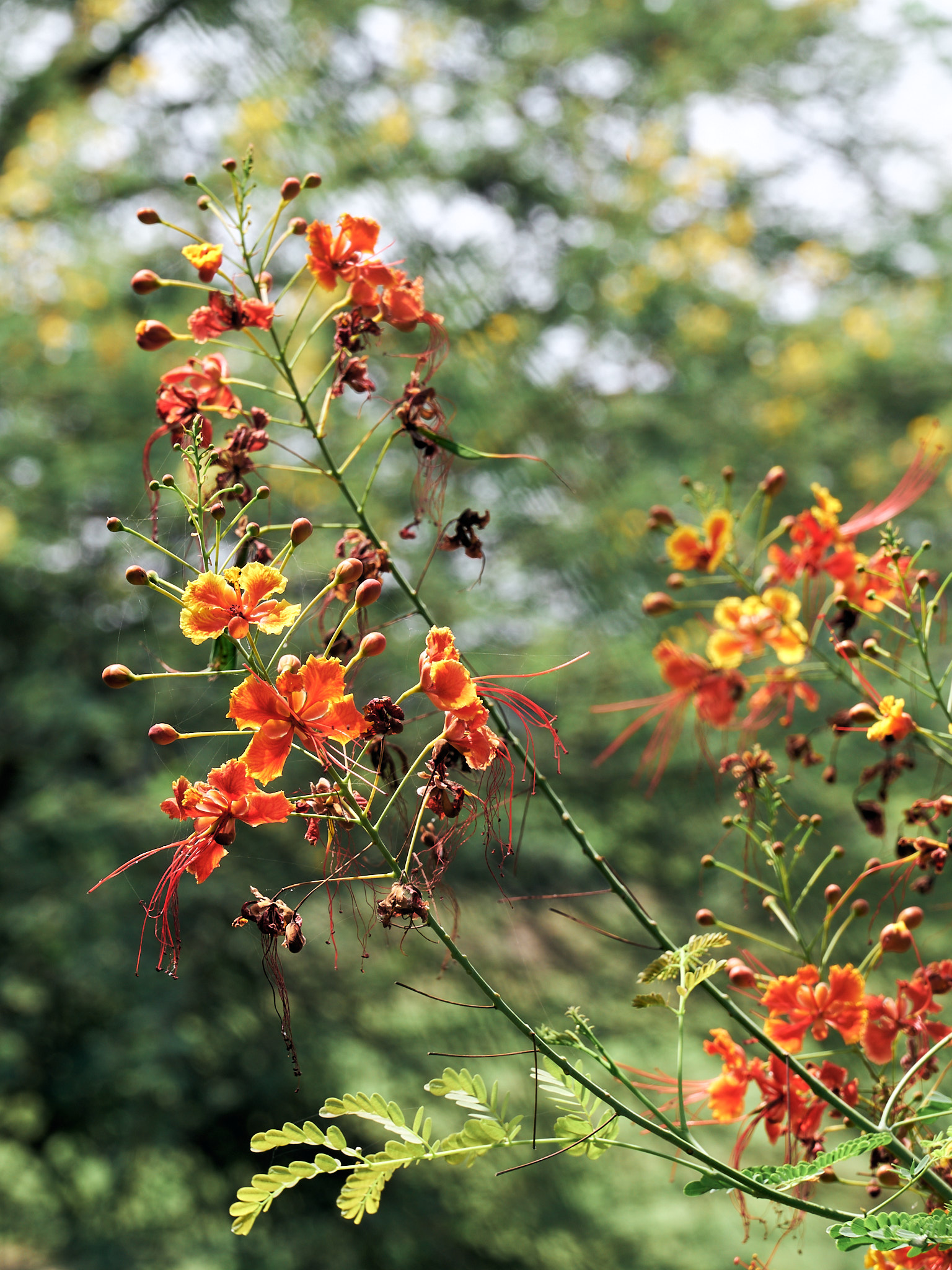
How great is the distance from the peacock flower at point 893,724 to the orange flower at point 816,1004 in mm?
112

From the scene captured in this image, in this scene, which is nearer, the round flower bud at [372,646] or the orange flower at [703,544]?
the round flower bud at [372,646]

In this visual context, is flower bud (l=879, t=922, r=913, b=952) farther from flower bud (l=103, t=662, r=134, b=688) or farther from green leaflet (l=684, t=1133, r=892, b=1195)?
flower bud (l=103, t=662, r=134, b=688)

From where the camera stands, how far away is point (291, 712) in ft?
1.11

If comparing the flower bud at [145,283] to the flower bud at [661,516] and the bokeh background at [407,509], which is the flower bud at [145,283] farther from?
the bokeh background at [407,509]

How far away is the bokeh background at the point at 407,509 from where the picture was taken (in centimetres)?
215

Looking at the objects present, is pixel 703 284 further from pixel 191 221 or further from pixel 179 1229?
pixel 179 1229

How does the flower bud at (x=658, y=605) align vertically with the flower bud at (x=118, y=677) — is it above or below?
below

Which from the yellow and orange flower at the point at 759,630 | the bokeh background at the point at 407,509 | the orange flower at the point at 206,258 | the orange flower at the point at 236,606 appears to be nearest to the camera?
the orange flower at the point at 236,606

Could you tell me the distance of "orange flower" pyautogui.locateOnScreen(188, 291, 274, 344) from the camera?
0.44 meters

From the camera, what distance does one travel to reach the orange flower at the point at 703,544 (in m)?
0.62

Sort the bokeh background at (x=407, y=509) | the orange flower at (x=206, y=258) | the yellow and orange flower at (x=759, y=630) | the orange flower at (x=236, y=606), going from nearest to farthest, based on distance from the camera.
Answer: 1. the orange flower at (x=236, y=606)
2. the orange flower at (x=206, y=258)
3. the yellow and orange flower at (x=759, y=630)
4. the bokeh background at (x=407, y=509)

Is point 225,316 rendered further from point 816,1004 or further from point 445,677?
point 816,1004

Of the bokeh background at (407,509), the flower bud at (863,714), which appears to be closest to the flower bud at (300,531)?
the flower bud at (863,714)

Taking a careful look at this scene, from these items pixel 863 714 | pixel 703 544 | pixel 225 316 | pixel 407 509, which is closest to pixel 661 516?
pixel 703 544
